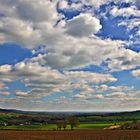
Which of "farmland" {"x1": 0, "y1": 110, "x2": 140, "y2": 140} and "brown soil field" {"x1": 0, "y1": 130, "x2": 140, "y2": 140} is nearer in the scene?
"brown soil field" {"x1": 0, "y1": 130, "x2": 140, "y2": 140}

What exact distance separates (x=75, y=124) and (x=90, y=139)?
69.6m

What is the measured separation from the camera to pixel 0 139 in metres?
46.4

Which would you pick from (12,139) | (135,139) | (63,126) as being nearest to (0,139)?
(12,139)

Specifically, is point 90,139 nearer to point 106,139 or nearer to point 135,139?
point 106,139

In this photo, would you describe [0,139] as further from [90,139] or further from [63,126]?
[63,126]

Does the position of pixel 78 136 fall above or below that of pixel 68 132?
below

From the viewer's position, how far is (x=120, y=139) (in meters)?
47.6

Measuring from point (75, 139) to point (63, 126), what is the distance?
6693 centimetres

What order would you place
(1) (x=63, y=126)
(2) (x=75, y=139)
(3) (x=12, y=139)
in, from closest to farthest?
(3) (x=12, y=139)
(2) (x=75, y=139)
(1) (x=63, y=126)

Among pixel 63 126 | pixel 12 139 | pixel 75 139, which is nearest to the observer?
pixel 12 139

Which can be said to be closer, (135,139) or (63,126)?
(135,139)

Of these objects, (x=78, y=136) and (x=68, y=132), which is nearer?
(x=78, y=136)

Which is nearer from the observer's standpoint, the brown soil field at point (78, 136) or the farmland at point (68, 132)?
the brown soil field at point (78, 136)

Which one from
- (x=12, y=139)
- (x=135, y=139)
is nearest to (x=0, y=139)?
(x=12, y=139)
